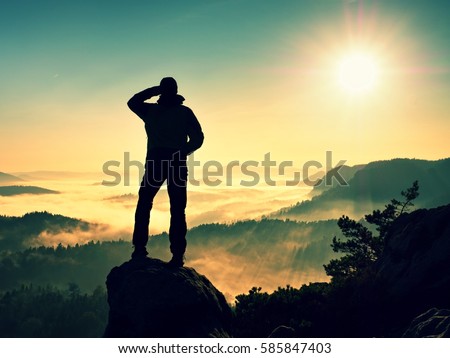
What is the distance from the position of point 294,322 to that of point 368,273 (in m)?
3.50

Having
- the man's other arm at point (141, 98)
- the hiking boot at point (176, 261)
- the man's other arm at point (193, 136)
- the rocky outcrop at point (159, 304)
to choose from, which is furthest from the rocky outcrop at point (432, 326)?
the man's other arm at point (141, 98)

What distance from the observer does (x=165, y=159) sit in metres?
12.3

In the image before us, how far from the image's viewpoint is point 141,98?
12375 mm

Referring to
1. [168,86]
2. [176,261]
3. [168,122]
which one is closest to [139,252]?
[176,261]

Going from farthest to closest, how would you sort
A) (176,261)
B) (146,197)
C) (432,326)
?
(176,261) < (146,197) < (432,326)

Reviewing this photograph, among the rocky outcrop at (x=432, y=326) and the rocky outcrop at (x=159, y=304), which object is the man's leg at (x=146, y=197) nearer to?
the rocky outcrop at (x=159, y=304)

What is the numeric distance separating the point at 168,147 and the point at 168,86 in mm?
1505

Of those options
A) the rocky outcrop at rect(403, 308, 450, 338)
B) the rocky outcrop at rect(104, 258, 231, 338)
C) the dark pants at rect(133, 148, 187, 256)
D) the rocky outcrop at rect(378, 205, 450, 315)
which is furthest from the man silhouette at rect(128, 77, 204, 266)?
the rocky outcrop at rect(378, 205, 450, 315)

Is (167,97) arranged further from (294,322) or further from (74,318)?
(74,318)

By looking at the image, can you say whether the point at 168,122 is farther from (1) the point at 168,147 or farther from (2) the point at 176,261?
(2) the point at 176,261

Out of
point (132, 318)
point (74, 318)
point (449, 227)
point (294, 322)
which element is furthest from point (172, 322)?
point (74, 318)

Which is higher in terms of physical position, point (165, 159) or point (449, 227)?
point (165, 159)

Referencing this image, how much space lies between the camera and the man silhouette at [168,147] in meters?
12.3

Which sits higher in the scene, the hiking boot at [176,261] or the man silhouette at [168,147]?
the man silhouette at [168,147]
